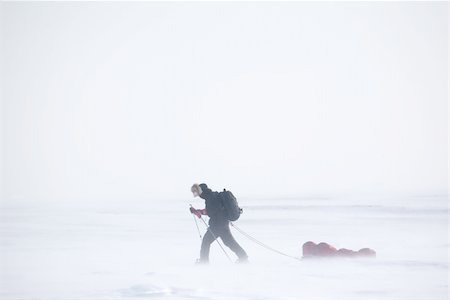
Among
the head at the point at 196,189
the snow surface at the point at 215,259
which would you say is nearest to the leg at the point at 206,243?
the snow surface at the point at 215,259

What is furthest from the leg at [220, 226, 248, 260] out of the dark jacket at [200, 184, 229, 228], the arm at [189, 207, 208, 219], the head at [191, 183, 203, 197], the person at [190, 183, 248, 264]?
the head at [191, 183, 203, 197]

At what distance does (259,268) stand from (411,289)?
104 inches

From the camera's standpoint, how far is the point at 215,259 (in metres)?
12.0

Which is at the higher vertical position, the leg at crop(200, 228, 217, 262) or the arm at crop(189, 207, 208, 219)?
the arm at crop(189, 207, 208, 219)

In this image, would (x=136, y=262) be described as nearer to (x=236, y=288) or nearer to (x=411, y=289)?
(x=236, y=288)

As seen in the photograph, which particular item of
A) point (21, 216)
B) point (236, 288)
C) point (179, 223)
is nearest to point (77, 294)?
point (236, 288)

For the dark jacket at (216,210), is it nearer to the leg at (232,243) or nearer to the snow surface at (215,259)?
the leg at (232,243)

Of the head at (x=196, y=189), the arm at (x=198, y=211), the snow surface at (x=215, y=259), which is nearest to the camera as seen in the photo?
the snow surface at (x=215, y=259)

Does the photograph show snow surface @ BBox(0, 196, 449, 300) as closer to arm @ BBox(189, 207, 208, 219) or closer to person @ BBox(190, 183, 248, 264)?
person @ BBox(190, 183, 248, 264)

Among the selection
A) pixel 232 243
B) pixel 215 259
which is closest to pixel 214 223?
pixel 232 243

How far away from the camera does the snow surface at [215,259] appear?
885 cm

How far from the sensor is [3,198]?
31203 millimetres

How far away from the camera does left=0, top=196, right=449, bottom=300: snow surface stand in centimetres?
885

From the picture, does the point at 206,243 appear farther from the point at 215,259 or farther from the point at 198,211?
the point at 215,259
